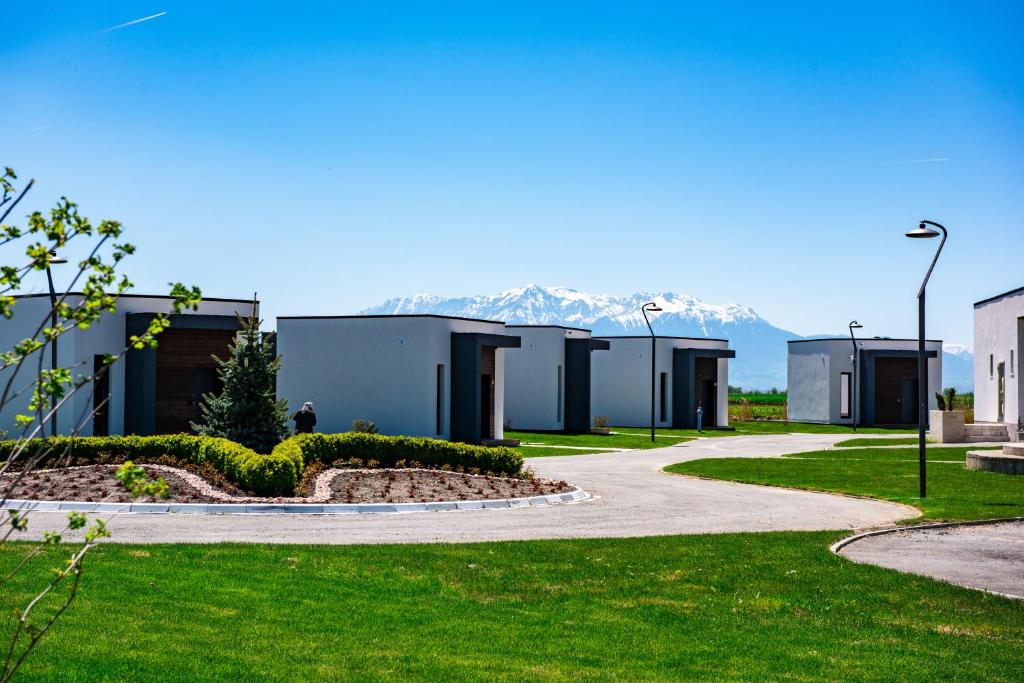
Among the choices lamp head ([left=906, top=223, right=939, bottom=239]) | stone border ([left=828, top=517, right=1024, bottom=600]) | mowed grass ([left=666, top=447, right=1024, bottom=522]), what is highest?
lamp head ([left=906, top=223, right=939, bottom=239])

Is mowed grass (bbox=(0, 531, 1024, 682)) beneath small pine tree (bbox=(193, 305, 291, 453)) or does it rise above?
beneath

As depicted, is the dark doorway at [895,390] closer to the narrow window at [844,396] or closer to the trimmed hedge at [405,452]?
the narrow window at [844,396]

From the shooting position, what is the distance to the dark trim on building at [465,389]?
35062mm

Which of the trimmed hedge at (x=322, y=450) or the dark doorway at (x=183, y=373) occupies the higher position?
the dark doorway at (x=183, y=373)

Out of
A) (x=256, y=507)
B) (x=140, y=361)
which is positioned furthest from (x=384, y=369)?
(x=256, y=507)

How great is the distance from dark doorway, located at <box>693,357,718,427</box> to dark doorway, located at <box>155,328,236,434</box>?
30.6 meters

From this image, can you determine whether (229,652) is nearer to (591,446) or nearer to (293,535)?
(293,535)

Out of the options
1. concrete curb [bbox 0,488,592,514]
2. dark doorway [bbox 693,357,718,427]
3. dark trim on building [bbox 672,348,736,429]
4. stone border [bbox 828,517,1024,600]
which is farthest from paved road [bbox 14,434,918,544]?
dark doorway [bbox 693,357,718,427]

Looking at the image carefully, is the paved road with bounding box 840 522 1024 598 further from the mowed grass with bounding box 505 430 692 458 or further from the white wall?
the white wall

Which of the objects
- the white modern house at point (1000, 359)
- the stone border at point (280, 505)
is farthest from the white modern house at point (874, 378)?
the stone border at point (280, 505)

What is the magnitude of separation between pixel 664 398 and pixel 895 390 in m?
14.2

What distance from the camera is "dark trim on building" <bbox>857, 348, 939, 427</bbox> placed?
58.1 m

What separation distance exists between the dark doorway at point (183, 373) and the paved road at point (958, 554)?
23666 mm

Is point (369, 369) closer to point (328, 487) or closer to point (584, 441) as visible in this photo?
point (584, 441)
